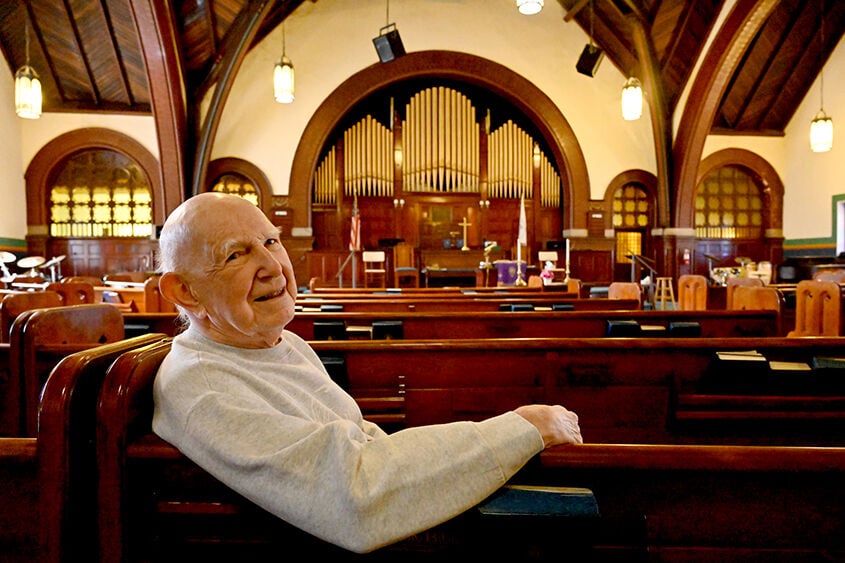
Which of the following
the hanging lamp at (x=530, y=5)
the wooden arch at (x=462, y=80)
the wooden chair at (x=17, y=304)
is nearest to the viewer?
the wooden chair at (x=17, y=304)

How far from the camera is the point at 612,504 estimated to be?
1018mm

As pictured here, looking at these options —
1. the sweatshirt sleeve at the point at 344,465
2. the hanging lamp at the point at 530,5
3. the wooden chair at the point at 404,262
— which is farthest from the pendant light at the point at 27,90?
the sweatshirt sleeve at the point at 344,465

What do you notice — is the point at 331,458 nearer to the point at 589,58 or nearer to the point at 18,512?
the point at 18,512

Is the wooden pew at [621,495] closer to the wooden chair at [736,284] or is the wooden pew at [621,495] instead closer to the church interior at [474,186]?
the church interior at [474,186]

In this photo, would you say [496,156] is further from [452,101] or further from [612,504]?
[612,504]

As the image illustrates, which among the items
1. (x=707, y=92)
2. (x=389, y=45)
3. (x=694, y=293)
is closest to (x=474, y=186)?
(x=389, y=45)

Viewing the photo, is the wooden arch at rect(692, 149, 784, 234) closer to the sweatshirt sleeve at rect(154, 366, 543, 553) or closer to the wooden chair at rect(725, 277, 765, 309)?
the wooden chair at rect(725, 277, 765, 309)

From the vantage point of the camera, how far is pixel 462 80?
10.7m

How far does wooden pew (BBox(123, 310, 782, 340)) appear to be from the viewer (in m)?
2.98

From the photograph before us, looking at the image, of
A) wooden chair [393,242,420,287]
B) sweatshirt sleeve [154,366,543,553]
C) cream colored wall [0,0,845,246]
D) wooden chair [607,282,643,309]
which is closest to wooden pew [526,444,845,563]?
sweatshirt sleeve [154,366,543,553]

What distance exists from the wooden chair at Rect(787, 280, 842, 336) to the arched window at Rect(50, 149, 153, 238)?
10.3m

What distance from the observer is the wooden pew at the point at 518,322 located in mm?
2980

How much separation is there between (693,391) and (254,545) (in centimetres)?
204

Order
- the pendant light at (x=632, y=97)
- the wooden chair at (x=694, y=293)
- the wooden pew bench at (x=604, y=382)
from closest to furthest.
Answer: the wooden pew bench at (x=604, y=382), the wooden chair at (x=694, y=293), the pendant light at (x=632, y=97)
